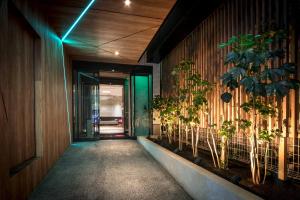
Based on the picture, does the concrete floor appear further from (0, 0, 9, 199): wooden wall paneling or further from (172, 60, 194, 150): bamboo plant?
(172, 60, 194, 150): bamboo plant

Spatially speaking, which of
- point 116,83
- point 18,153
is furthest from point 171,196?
point 116,83

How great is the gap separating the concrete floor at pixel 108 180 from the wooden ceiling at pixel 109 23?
316cm

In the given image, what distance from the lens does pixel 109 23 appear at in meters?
4.16

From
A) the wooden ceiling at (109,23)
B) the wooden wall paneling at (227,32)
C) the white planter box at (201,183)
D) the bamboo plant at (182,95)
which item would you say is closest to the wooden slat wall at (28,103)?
the wooden ceiling at (109,23)

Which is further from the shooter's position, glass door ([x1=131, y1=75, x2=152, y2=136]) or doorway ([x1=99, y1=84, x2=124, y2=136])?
doorway ([x1=99, y1=84, x2=124, y2=136])

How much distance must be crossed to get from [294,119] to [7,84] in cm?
359

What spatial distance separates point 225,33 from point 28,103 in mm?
3748

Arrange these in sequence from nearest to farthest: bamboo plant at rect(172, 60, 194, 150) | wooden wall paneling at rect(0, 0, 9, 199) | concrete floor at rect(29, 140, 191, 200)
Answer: wooden wall paneling at rect(0, 0, 9, 199) < concrete floor at rect(29, 140, 191, 200) < bamboo plant at rect(172, 60, 194, 150)

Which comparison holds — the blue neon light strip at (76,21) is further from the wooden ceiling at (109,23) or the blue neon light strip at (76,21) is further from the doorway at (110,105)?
the doorway at (110,105)

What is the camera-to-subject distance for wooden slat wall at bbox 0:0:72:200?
2.02 meters

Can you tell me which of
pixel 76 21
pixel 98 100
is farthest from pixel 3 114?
pixel 98 100

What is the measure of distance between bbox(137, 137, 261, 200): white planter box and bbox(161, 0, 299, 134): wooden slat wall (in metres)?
1.15

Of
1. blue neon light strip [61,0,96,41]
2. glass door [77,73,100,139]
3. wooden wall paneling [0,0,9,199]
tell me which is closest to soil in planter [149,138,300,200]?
wooden wall paneling [0,0,9,199]

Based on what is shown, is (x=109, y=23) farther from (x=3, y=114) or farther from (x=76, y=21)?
(x=3, y=114)
